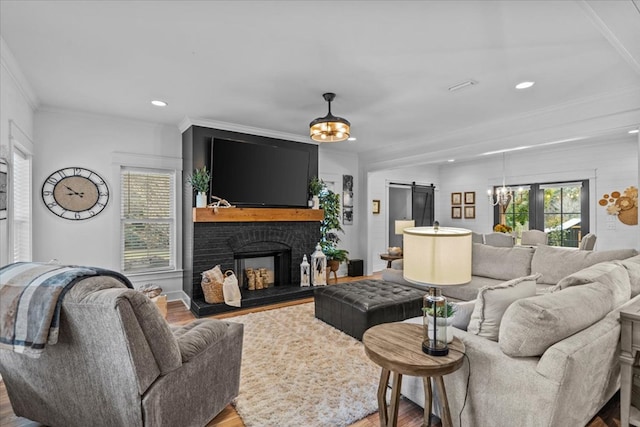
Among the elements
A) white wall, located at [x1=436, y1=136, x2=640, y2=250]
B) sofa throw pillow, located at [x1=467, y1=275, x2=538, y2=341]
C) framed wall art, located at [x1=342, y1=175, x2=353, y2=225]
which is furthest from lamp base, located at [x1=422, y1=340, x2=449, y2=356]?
framed wall art, located at [x1=342, y1=175, x2=353, y2=225]

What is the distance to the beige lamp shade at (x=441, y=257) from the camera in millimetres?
1684

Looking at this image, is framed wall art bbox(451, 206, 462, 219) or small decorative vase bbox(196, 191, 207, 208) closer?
small decorative vase bbox(196, 191, 207, 208)

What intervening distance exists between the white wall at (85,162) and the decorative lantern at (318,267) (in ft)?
7.49

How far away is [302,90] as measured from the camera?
3.37m

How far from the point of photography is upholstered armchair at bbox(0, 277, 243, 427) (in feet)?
4.89

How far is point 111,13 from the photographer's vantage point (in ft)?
6.87

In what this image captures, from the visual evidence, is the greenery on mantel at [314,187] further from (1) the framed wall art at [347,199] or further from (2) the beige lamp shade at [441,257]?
(2) the beige lamp shade at [441,257]

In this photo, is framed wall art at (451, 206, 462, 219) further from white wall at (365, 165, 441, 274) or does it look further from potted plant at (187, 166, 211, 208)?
potted plant at (187, 166, 211, 208)

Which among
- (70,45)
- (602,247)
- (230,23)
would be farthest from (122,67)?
(602,247)

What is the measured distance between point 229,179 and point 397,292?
8.97 ft

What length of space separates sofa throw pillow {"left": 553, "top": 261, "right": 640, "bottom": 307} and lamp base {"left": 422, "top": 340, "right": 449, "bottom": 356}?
1021 mm

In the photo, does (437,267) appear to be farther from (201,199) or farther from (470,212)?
(470,212)

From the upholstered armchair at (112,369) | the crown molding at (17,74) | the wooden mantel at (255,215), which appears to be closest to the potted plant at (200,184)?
the wooden mantel at (255,215)

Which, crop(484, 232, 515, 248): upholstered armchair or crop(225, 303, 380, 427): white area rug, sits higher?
crop(484, 232, 515, 248): upholstered armchair
